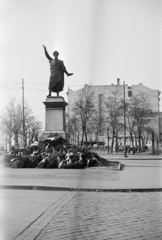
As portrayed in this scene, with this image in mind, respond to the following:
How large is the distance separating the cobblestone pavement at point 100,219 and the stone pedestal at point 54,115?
12.9 meters

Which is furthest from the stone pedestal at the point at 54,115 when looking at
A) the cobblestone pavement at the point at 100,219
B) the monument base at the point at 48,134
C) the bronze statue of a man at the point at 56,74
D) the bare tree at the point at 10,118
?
the bare tree at the point at 10,118

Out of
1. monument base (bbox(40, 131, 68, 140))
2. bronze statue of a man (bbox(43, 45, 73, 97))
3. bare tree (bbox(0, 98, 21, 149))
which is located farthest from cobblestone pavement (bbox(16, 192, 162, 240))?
bare tree (bbox(0, 98, 21, 149))

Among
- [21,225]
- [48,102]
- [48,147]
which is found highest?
[48,102]

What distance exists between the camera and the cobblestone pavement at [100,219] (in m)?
5.70

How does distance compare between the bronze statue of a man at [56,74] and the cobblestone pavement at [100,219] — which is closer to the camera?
the cobblestone pavement at [100,219]

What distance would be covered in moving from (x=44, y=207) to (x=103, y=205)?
1307mm

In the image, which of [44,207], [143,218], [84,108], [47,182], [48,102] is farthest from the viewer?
[84,108]

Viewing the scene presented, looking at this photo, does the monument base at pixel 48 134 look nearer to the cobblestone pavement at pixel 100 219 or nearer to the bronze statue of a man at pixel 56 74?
the bronze statue of a man at pixel 56 74

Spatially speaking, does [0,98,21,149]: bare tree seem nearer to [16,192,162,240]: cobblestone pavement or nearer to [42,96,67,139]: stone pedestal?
[42,96,67,139]: stone pedestal

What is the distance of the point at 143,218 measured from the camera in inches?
273

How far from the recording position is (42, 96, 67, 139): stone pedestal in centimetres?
2264

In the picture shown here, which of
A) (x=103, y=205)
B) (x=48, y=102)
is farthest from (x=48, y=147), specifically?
(x=103, y=205)

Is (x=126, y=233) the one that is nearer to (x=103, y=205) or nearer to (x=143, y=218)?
(x=143, y=218)

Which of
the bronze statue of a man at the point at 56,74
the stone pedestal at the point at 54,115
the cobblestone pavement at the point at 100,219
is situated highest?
the bronze statue of a man at the point at 56,74
